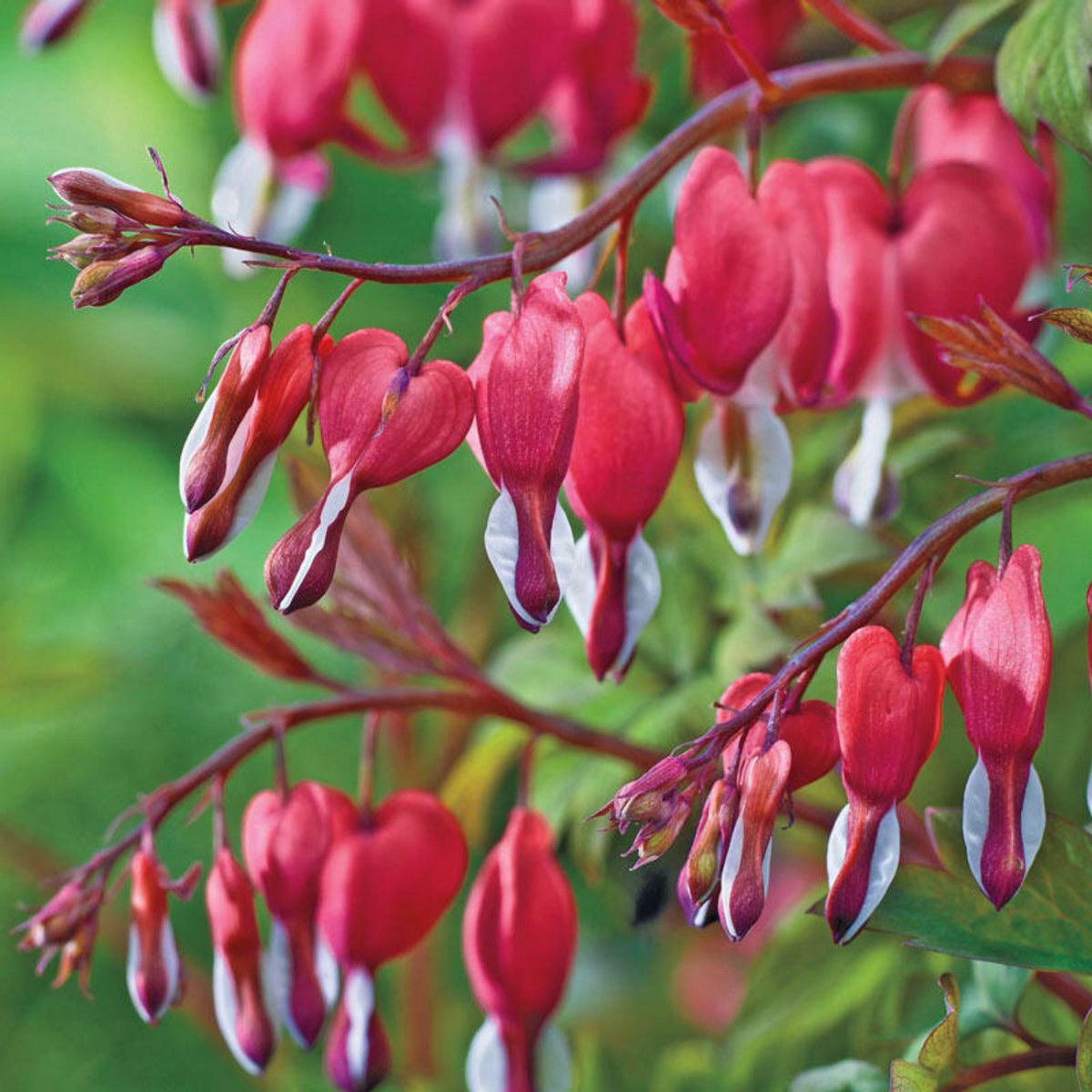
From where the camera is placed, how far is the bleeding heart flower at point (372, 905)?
594mm

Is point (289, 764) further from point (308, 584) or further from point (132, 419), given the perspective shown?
point (308, 584)

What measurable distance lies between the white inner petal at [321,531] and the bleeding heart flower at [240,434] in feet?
0.06

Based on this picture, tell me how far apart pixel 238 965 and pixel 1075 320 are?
0.37m

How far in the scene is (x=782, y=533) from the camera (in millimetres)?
809

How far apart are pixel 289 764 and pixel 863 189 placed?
1116mm

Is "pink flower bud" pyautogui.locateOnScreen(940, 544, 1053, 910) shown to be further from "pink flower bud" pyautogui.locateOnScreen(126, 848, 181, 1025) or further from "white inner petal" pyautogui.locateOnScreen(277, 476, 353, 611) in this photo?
"pink flower bud" pyautogui.locateOnScreen(126, 848, 181, 1025)

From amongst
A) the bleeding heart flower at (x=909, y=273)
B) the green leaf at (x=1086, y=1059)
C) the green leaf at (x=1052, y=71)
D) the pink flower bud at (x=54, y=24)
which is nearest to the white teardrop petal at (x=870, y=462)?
the bleeding heart flower at (x=909, y=273)

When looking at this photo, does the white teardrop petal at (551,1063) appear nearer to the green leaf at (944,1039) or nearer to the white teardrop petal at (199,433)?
the green leaf at (944,1039)

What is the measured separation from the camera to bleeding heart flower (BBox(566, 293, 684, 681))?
0.49m

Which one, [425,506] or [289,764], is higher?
[425,506]

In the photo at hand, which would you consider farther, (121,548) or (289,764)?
(121,548)

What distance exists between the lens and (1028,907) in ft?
1.60

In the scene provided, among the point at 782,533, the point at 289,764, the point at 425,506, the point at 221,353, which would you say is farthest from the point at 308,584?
the point at 289,764

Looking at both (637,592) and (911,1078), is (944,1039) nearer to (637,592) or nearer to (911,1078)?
(911,1078)
